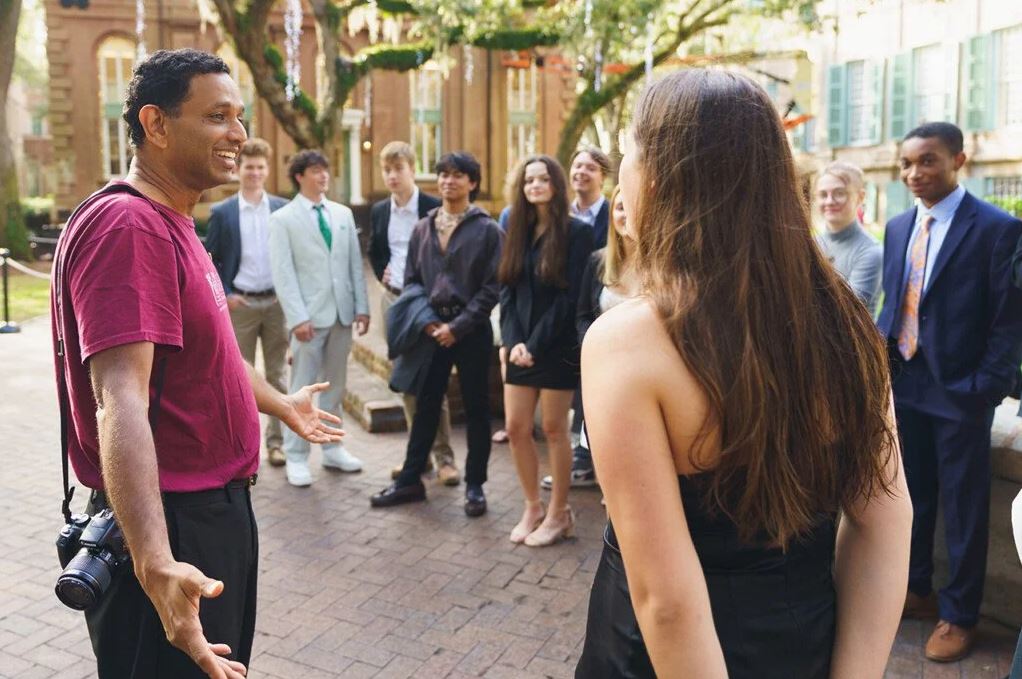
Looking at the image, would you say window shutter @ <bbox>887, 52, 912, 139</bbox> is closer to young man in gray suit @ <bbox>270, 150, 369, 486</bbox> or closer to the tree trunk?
young man in gray suit @ <bbox>270, 150, 369, 486</bbox>

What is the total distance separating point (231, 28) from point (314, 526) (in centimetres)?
1248

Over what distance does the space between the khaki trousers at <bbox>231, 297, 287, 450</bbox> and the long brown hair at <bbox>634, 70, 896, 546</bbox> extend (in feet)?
18.3

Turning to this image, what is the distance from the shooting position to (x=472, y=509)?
5.89 metres

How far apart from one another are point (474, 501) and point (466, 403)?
1.99 feet

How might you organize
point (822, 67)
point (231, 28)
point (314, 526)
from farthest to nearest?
1. point (822, 67)
2. point (231, 28)
3. point (314, 526)

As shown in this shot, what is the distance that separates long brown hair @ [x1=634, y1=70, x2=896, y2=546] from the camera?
4.99ft

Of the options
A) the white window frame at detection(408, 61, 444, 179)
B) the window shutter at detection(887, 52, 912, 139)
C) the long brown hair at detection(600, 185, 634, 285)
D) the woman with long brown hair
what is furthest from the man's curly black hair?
the white window frame at detection(408, 61, 444, 179)

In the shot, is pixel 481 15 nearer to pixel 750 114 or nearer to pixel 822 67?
pixel 822 67

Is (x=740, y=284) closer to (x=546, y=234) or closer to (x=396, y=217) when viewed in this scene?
(x=546, y=234)

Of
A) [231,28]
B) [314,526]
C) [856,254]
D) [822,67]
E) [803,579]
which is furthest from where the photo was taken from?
[822,67]

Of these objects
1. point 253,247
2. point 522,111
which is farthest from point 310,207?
point 522,111

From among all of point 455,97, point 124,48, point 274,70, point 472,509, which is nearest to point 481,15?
point 274,70

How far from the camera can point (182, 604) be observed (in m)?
1.89

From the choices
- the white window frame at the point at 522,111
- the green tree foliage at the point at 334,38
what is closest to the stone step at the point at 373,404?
the green tree foliage at the point at 334,38
